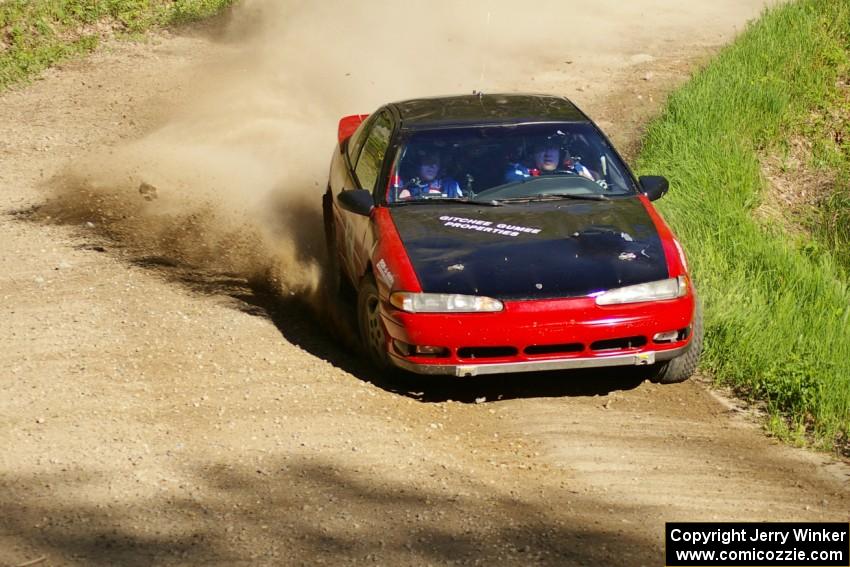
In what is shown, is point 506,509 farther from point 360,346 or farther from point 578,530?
point 360,346

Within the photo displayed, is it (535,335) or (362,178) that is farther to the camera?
(362,178)

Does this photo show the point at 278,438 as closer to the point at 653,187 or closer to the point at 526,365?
the point at 526,365

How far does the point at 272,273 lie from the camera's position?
10.8m

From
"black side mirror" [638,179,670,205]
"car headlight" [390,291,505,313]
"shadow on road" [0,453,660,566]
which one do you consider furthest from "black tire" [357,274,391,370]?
"black side mirror" [638,179,670,205]

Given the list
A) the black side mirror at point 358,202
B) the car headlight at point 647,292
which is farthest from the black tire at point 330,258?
the car headlight at point 647,292

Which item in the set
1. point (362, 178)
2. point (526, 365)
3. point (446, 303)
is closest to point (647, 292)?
point (526, 365)

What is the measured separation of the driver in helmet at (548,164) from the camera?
9031 mm

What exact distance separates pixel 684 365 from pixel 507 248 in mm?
1398

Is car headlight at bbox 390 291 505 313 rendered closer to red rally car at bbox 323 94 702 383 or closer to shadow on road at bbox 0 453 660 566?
red rally car at bbox 323 94 702 383

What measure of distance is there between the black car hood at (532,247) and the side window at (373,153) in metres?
0.60

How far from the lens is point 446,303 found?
7.66 meters

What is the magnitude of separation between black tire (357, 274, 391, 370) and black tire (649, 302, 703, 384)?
178 cm

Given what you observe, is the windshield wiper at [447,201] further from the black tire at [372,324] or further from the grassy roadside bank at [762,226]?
the grassy roadside bank at [762,226]

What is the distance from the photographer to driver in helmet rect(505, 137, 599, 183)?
9.03 m
